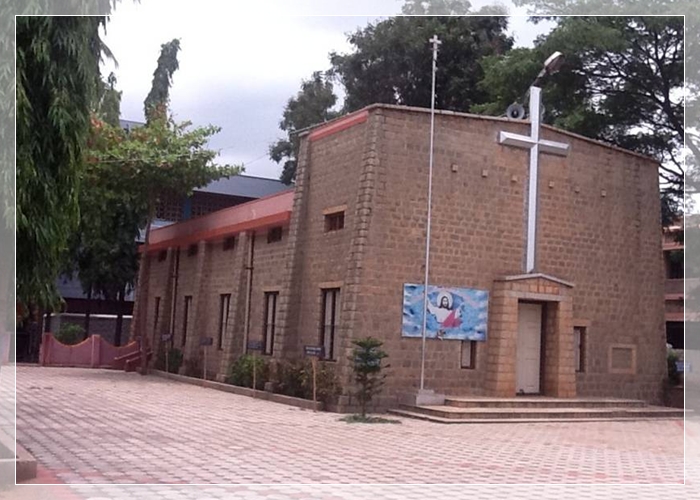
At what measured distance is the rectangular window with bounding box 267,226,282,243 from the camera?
19438 millimetres

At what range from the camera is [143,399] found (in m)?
16.2

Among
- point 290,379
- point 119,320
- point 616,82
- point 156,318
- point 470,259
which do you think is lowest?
point 290,379

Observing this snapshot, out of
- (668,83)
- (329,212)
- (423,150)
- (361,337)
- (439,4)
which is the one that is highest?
(439,4)

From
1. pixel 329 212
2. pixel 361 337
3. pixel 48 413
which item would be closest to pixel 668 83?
pixel 329 212

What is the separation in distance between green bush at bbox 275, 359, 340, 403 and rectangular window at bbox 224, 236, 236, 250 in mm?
5251

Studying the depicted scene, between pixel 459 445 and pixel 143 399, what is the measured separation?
7.16 m

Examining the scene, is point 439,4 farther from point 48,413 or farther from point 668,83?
Answer: point 48,413

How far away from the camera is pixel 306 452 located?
10219 millimetres

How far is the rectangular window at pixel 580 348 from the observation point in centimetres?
1769

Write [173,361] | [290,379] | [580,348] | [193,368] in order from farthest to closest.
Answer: [173,361]
[193,368]
[580,348]
[290,379]

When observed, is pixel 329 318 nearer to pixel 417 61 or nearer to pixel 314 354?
pixel 314 354

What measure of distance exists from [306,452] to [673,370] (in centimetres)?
1270

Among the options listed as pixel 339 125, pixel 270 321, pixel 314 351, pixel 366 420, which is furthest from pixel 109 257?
pixel 366 420

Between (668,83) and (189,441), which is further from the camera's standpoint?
(668,83)
